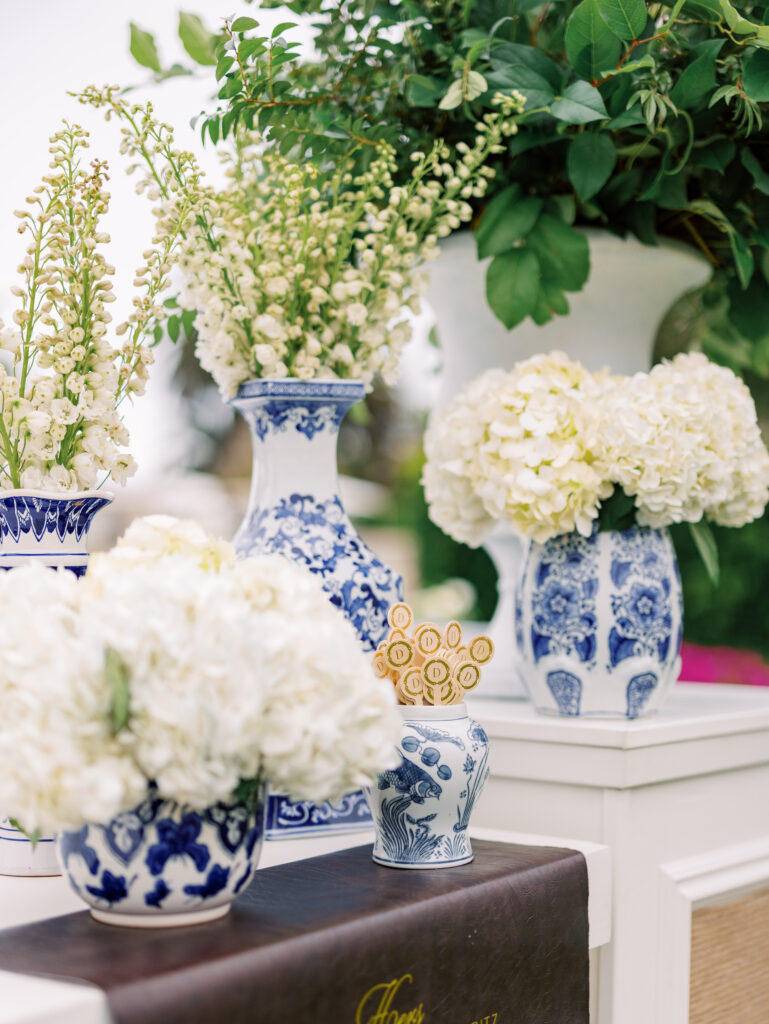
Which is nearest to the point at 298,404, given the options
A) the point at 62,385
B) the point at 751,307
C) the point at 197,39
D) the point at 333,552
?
the point at 333,552

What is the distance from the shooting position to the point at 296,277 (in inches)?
42.1

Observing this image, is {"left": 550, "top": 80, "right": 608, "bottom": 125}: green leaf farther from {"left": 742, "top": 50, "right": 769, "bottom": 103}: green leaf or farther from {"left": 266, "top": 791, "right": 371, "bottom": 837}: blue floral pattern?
{"left": 266, "top": 791, "right": 371, "bottom": 837}: blue floral pattern

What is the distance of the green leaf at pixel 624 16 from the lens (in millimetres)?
1035

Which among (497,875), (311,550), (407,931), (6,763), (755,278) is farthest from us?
(755,278)

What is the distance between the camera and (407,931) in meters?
0.73

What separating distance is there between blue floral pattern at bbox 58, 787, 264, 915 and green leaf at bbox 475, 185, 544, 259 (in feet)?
2.38

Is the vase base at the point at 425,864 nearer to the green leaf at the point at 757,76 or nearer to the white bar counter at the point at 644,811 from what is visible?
the white bar counter at the point at 644,811

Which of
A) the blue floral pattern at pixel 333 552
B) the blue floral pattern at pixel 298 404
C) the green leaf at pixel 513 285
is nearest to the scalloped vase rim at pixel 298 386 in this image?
the blue floral pattern at pixel 298 404

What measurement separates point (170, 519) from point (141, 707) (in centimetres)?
19

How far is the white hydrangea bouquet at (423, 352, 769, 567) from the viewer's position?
1.05m

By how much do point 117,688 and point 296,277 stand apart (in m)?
0.58

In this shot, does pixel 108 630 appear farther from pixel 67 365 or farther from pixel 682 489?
pixel 682 489

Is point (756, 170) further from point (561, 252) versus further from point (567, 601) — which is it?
point (567, 601)

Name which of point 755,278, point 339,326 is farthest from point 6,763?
point 755,278
